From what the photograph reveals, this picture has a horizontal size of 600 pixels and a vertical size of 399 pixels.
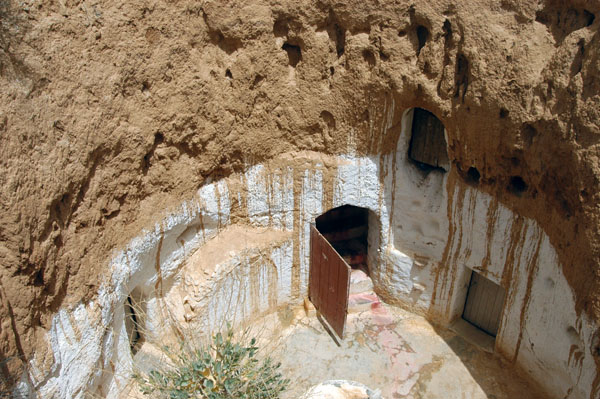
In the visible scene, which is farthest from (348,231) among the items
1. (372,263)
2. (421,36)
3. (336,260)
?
(421,36)

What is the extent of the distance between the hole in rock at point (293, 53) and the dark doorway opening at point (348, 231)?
3050 mm

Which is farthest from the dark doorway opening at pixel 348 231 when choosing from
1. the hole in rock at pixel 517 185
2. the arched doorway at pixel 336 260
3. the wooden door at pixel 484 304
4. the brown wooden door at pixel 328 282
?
the hole in rock at pixel 517 185

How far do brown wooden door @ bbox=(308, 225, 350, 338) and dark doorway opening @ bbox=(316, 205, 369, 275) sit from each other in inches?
42.3

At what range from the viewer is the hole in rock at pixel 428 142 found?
707 cm

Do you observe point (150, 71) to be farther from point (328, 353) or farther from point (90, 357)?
point (328, 353)

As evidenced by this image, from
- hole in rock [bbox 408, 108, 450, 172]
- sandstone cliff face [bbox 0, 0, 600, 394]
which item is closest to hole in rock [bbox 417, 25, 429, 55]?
sandstone cliff face [bbox 0, 0, 600, 394]

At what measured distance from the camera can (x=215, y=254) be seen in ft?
23.4

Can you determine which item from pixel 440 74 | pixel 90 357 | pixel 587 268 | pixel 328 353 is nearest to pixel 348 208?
pixel 328 353

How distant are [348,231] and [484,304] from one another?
2658mm

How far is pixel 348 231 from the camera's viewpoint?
364 inches

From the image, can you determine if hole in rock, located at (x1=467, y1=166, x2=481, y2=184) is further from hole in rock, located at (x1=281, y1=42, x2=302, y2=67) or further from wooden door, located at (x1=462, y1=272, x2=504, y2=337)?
hole in rock, located at (x1=281, y1=42, x2=302, y2=67)

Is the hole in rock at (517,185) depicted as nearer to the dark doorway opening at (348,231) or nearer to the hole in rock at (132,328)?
the dark doorway opening at (348,231)

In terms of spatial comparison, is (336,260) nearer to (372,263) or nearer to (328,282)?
(328,282)

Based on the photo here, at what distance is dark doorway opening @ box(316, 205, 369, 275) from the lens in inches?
354
